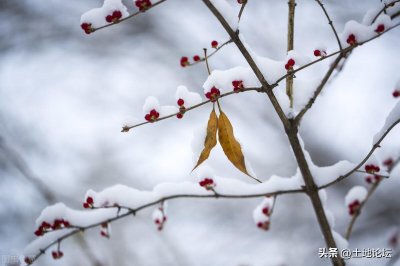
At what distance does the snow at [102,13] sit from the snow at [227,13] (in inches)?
11.6

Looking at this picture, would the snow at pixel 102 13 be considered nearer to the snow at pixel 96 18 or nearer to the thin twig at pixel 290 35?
the snow at pixel 96 18

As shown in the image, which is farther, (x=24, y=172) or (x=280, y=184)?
(x=24, y=172)

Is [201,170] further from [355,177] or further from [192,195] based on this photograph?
[355,177]

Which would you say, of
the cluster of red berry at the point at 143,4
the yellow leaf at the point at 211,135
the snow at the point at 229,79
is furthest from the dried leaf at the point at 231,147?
the cluster of red berry at the point at 143,4

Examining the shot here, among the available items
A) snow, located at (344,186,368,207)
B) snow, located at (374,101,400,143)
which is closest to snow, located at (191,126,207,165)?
snow, located at (374,101,400,143)

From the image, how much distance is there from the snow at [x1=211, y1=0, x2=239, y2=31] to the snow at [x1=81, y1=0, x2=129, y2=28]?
0.97 feet

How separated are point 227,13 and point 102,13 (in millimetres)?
395

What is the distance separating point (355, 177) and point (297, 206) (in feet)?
3.34

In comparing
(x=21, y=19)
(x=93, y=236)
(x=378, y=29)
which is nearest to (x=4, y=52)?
(x=21, y=19)

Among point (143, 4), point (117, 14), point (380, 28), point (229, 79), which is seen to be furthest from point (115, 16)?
point (380, 28)

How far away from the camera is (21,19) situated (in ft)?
18.6

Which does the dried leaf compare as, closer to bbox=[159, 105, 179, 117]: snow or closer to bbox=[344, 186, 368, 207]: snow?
bbox=[159, 105, 179, 117]: snow

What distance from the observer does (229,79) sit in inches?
41.1

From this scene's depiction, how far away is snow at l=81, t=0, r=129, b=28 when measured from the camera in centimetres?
106
